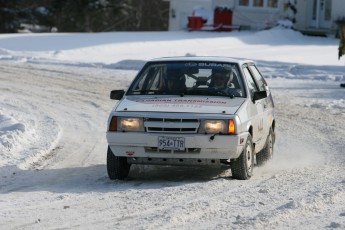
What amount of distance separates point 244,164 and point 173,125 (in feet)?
3.25

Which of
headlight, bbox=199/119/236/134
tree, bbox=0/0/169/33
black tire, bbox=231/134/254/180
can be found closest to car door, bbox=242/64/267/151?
black tire, bbox=231/134/254/180

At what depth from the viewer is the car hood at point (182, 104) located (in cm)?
1007

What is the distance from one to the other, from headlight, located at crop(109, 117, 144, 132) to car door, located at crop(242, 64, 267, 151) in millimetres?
1443

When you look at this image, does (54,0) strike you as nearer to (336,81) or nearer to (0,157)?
(336,81)

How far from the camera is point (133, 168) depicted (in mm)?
11430

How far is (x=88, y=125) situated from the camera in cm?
1588

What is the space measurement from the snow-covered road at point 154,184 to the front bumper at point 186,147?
0.32m

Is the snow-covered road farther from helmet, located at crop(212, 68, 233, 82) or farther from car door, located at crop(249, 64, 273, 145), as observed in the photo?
helmet, located at crop(212, 68, 233, 82)

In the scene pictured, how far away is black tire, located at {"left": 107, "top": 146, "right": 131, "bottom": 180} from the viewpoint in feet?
33.6

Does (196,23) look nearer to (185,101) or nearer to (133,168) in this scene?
(133,168)

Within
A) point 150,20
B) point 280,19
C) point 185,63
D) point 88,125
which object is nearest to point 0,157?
point 185,63

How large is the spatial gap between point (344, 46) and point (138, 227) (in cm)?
1686

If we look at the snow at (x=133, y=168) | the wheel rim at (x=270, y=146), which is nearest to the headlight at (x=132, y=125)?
the snow at (x=133, y=168)

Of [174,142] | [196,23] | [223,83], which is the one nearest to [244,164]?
[174,142]
